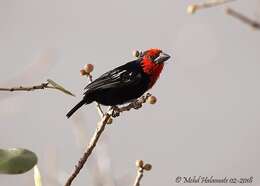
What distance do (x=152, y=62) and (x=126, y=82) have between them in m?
0.10

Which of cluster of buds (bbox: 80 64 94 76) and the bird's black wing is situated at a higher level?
cluster of buds (bbox: 80 64 94 76)

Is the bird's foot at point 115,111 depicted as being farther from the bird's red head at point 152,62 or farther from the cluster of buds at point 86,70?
the bird's red head at point 152,62

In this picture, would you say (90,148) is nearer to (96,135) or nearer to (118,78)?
(96,135)

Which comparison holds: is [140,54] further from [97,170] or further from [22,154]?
[22,154]

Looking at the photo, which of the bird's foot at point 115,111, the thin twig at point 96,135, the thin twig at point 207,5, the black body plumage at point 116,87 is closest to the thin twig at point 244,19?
the thin twig at point 207,5

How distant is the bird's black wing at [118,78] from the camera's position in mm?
1100

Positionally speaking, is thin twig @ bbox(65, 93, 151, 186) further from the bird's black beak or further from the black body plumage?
the bird's black beak

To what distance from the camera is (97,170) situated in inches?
41.3

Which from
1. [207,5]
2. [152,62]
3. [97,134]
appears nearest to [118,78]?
[152,62]

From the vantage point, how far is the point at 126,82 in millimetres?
1160

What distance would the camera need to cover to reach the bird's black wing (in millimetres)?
1100

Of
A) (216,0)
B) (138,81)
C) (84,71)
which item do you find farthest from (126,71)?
(216,0)

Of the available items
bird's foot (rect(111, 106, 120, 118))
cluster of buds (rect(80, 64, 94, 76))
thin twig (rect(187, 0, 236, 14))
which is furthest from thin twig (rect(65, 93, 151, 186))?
thin twig (rect(187, 0, 236, 14))

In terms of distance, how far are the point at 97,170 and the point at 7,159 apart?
0.36 meters
